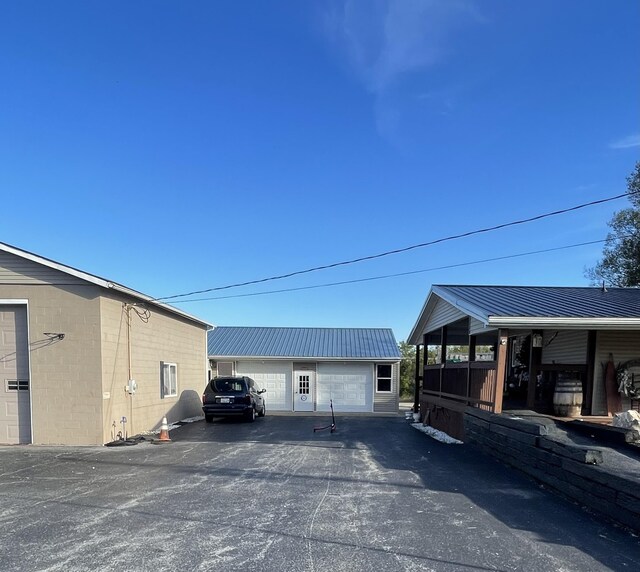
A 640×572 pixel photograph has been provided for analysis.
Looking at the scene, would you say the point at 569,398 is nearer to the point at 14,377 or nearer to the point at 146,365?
the point at 146,365

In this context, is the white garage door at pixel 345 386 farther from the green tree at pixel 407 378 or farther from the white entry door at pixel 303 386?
the green tree at pixel 407 378

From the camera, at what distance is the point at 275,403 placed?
22000 millimetres

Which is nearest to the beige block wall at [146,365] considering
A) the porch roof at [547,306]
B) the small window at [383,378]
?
the porch roof at [547,306]

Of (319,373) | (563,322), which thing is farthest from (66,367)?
(319,373)

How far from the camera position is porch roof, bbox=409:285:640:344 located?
28.8 ft

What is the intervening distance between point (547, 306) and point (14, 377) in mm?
11616

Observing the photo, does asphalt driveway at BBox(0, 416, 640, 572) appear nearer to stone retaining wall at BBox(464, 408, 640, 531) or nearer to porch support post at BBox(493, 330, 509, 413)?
stone retaining wall at BBox(464, 408, 640, 531)

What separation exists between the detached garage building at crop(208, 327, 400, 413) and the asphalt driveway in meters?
12.9

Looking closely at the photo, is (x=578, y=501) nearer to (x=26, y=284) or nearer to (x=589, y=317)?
(x=589, y=317)

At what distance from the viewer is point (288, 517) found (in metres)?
5.03

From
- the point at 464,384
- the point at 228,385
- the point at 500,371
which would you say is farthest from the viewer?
the point at 228,385

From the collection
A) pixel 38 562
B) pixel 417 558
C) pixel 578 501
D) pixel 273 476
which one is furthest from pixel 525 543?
pixel 38 562

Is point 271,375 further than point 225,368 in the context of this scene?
No

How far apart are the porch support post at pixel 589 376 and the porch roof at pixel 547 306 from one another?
81 centimetres
